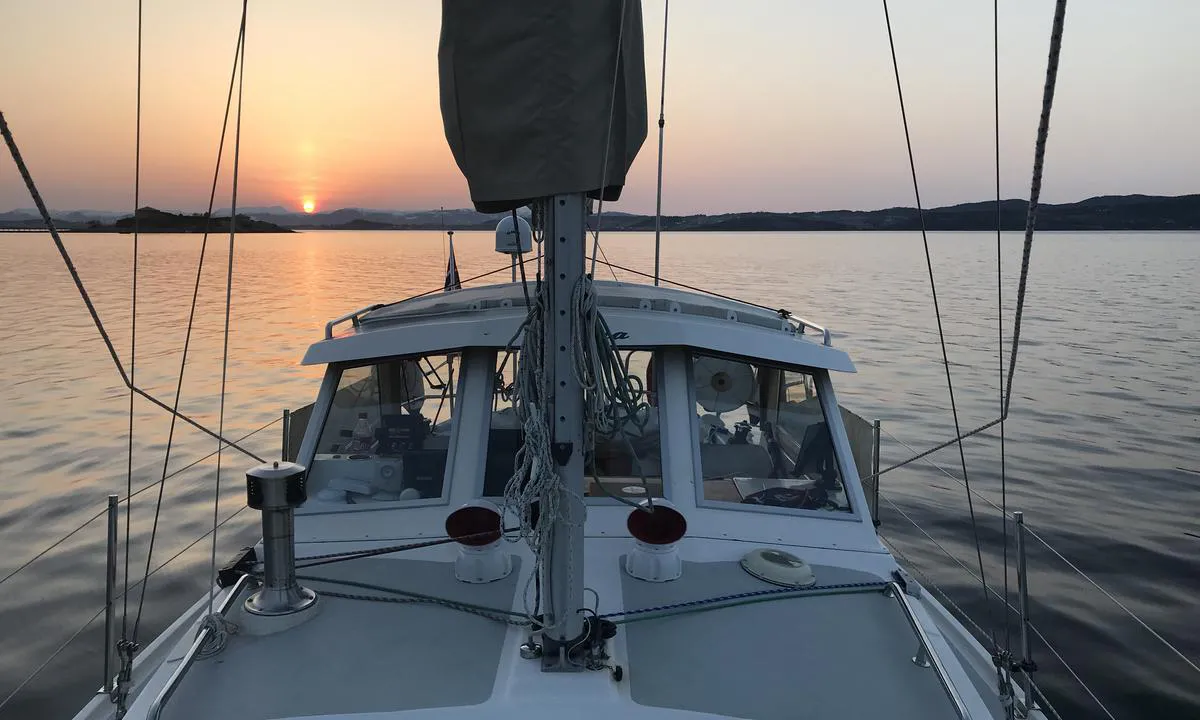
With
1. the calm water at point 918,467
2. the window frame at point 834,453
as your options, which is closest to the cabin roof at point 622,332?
the window frame at point 834,453

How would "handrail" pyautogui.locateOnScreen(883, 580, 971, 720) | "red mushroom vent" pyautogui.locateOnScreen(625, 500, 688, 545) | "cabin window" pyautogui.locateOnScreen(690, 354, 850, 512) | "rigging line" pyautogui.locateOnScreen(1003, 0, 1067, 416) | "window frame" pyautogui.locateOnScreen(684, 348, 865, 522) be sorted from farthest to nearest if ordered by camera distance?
"cabin window" pyautogui.locateOnScreen(690, 354, 850, 512), "window frame" pyautogui.locateOnScreen(684, 348, 865, 522), "red mushroom vent" pyautogui.locateOnScreen(625, 500, 688, 545), "handrail" pyautogui.locateOnScreen(883, 580, 971, 720), "rigging line" pyautogui.locateOnScreen(1003, 0, 1067, 416)

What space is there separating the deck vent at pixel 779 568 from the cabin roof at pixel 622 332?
1.23 meters

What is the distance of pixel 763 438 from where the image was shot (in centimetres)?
494

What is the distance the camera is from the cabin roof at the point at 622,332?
4.65 meters

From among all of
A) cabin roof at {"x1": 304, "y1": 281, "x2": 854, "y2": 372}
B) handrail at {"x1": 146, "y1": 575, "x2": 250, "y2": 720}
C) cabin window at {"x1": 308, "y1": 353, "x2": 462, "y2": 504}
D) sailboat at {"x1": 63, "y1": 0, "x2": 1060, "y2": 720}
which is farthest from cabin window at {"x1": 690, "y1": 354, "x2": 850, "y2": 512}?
handrail at {"x1": 146, "y1": 575, "x2": 250, "y2": 720}

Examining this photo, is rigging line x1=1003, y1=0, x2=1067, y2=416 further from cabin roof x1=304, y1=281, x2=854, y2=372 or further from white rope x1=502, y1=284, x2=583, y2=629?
cabin roof x1=304, y1=281, x2=854, y2=372

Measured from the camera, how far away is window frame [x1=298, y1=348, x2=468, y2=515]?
4656mm

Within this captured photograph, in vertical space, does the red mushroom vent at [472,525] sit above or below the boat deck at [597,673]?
above

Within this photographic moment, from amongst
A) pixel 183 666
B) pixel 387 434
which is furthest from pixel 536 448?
pixel 387 434

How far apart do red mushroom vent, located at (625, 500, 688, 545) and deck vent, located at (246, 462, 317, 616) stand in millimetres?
1599

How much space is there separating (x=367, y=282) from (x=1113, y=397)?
38.7 m

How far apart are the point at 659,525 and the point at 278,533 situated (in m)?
1.78

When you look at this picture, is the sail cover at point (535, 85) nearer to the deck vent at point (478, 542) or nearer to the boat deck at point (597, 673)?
the deck vent at point (478, 542)

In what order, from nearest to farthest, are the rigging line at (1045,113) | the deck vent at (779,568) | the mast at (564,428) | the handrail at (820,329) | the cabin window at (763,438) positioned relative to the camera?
the rigging line at (1045,113) < the mast at (564,428) < the deck vent at (779,568) < the cabin window at (763,438) < the handrail at (820,329)
